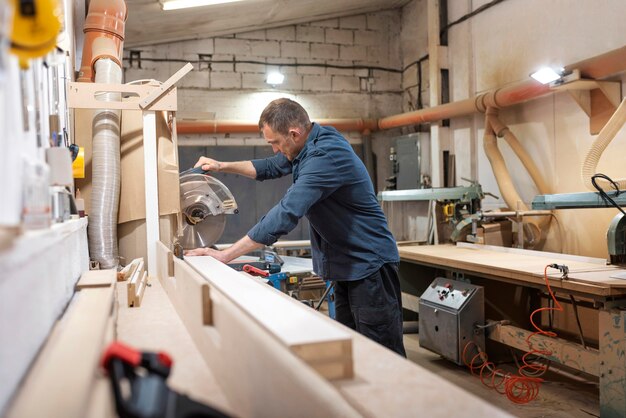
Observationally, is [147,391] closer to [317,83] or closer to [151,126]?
[151,126]

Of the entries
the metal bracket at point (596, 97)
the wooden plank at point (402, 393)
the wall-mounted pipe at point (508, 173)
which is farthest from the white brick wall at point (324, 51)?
the wooden plank at point (402, 393)

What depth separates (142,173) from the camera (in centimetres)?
257

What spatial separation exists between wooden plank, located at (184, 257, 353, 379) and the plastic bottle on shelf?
41 centimetres

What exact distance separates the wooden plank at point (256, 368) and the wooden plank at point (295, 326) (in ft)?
0.04

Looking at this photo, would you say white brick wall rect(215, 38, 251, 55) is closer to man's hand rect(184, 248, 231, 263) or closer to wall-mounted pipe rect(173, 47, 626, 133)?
wall-mounted pipe rect(173, 47, 626, 133)

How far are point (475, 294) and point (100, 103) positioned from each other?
251 centimetres

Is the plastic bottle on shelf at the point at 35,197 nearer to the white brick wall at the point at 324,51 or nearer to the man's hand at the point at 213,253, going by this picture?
the man's hand at the point at 213,253

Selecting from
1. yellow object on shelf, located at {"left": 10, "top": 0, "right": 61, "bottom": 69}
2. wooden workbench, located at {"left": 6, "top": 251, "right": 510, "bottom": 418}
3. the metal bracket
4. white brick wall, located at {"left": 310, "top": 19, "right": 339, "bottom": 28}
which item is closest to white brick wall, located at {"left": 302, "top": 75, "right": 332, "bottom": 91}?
white brick wall, located at {"left": 310, "top": 19, "right": 339, "bottom": 28}

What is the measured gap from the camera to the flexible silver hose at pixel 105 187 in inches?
93.3

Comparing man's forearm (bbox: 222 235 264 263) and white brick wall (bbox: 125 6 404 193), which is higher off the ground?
white brick wall (bbox: 125 6 404 193)

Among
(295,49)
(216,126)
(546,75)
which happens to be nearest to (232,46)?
(295,49)

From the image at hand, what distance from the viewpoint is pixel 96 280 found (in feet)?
5.11

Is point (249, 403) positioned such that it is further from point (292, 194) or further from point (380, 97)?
point (380, 97)

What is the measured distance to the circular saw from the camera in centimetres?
272
